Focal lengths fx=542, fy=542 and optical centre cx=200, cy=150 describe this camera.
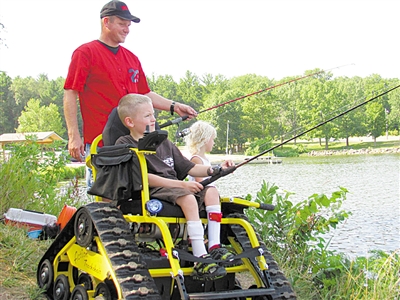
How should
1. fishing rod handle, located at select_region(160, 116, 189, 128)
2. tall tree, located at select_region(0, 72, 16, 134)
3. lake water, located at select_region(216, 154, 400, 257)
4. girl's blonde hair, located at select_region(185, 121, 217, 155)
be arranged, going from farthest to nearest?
tall tree, located at select_region(0, 72, 16, 134)
lake water, located at select_region(216, 154, 400, 257)
girl's blonde hair, located at select_region(185, 121, 217, 155)
fishing rod handle, located at select_region(160, 116, 189, 128)

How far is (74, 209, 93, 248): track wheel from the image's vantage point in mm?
3092

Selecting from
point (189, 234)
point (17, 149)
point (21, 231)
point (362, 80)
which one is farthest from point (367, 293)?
point (362, 80)

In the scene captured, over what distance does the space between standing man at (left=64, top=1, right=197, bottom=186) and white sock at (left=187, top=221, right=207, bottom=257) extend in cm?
118

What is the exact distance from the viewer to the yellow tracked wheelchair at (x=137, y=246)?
2.75 meters

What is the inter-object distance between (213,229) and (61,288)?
3.58ft

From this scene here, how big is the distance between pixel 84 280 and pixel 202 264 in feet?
2.94

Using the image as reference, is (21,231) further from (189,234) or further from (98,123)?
(189,234)

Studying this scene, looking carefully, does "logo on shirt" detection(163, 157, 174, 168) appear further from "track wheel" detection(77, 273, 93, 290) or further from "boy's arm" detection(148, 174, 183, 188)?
"track wheel" detection(77, 273, 93, 290)

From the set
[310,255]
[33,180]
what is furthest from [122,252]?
[33,180]

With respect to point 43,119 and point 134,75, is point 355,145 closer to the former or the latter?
point 43,119

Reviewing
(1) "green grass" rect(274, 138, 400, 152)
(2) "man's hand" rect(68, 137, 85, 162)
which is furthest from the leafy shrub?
(1) "green grass" rect(274, 138, 400, 152)

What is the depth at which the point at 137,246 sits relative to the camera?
2.95m

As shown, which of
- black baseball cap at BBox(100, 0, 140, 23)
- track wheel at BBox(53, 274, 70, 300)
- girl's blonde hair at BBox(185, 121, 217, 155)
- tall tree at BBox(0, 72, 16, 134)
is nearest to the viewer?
track wheel at BBox(53, 274, 70, 300)

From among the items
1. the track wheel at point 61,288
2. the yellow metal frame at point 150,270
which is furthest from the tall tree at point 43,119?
the yellow metal frame at point 150,270
